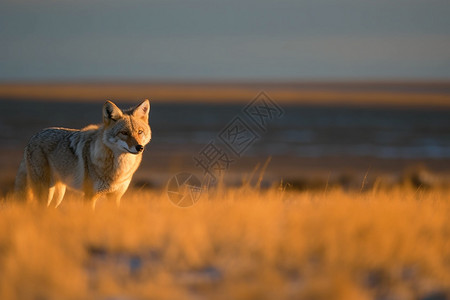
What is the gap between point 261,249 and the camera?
4.12m

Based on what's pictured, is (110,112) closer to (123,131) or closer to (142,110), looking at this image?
(123,131)

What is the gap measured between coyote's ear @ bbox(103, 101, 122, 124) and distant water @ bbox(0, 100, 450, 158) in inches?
825

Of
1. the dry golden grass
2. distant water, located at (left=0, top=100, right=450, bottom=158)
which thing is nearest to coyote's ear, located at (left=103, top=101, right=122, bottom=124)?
the dry golden grass

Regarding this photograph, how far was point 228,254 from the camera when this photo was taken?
4047 mm

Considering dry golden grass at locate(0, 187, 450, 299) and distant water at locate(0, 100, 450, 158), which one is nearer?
dry golden grass at locate(0, 187, 450, 299)

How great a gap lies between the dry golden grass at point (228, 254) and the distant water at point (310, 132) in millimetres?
22337

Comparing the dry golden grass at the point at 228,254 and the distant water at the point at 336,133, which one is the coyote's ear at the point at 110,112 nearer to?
the dry golden grass at the point at 228,254

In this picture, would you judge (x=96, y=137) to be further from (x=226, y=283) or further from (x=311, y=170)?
(x=311, y=170)

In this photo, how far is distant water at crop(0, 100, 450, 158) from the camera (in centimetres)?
3042

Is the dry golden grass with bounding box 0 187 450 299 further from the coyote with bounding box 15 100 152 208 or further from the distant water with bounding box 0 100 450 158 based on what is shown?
the distant water with bounding box 0 100 450 158

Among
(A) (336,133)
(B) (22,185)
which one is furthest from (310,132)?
(B) (22,185)

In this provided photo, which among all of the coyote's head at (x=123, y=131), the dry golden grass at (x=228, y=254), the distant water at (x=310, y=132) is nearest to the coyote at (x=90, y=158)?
the coyote's head at (x=123, y=131)

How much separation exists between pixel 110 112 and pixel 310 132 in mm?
33873

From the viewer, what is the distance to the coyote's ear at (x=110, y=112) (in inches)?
247
